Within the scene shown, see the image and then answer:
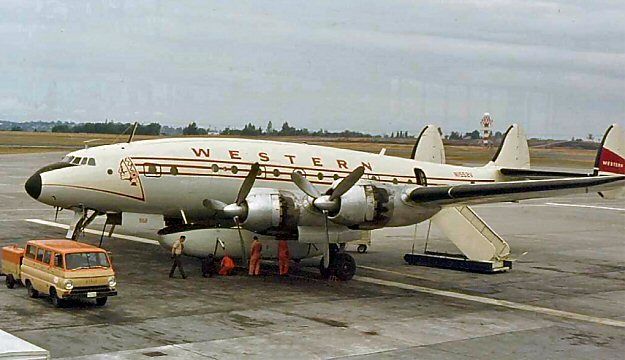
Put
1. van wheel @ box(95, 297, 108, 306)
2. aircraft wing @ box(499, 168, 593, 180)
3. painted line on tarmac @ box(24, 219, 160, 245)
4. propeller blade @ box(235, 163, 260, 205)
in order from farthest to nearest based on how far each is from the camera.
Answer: painted line on tarmac @ box(24, 219, 160, 245), aircraft wing @ box(499, 168, 593, 180), propeller blade @ box(235, 163, 260, 205), van wheel @ box(95, 297, 108, 306)

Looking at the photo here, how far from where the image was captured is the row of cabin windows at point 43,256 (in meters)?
17.9

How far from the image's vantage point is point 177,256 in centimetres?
2238

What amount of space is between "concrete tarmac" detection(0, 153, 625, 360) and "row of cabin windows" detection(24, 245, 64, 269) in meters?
0.92

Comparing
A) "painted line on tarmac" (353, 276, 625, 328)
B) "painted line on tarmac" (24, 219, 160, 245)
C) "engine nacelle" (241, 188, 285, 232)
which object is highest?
"engine nacelle" (241, 188, 285, 232)

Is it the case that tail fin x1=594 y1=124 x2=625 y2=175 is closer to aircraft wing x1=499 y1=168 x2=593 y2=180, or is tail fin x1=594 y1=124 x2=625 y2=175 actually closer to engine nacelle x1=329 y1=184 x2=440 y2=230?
aircraft wing x1=499 y1=168 x2=593 y2=180

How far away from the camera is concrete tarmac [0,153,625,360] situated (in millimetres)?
15094

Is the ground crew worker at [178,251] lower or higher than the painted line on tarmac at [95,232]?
higher

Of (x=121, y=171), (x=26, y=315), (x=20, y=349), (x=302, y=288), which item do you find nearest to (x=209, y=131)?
(x=121, y=171)

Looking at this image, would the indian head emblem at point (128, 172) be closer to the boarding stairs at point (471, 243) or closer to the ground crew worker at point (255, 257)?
the ground crew worker at point (255, 257)

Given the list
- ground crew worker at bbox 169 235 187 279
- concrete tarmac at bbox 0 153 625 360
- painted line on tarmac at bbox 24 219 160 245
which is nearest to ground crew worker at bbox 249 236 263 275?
concrete tarmac at bbox 0 153 625 360

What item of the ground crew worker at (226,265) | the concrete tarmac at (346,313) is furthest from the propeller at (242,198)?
the concrete tarmac at (346,313)

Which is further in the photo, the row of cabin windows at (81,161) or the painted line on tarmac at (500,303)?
the row of cabin windows at (81,161)

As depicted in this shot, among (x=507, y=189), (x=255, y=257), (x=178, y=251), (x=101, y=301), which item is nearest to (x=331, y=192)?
(x=255, y=257)

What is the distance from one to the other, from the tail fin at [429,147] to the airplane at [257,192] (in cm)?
289
